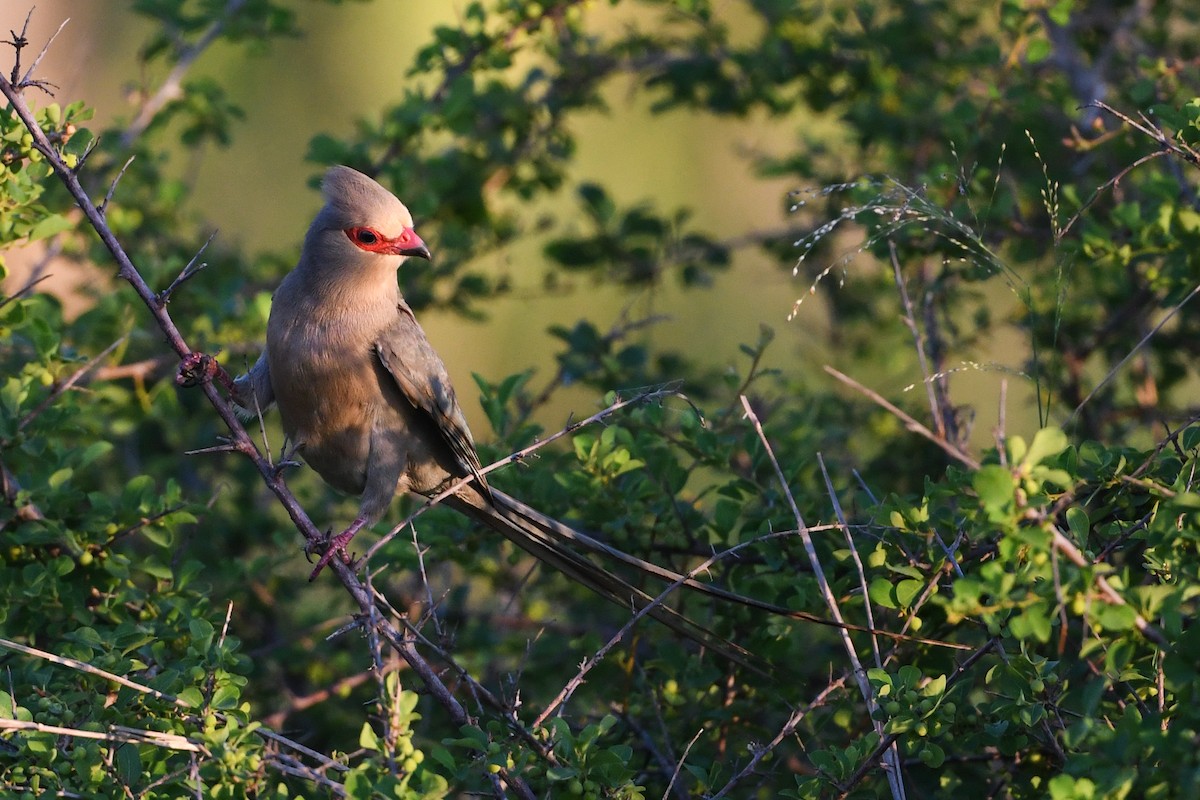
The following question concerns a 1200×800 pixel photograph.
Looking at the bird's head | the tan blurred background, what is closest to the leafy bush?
the bird's head

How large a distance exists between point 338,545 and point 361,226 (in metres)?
1.07

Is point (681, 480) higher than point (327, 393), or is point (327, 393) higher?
point (327, 393)

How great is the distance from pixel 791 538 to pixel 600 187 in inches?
104

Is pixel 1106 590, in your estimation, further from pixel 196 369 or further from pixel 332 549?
pixel 196 369

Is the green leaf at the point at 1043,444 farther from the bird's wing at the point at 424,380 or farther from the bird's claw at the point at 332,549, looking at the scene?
the bird's wing at the point at 424,380

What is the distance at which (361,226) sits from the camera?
3.81 m

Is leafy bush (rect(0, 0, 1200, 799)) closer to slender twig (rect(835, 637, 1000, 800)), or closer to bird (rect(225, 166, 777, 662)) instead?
slender twig (rect(835, 637, 1000, 800))

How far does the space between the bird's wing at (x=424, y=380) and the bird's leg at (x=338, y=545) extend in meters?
0.39

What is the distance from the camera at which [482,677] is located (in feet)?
14.5

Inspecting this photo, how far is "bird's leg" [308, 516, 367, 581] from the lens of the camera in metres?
3.16

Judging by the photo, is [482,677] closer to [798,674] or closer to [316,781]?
[798,674]

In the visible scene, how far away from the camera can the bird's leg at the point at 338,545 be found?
3.16m

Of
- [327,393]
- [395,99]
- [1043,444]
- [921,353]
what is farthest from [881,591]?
[395,99]

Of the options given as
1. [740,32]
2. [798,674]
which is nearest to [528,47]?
[798,674]
